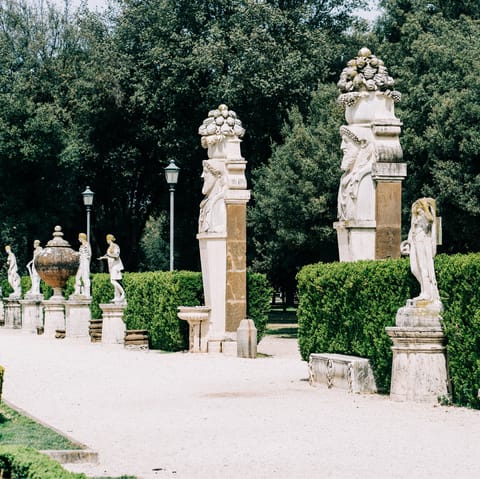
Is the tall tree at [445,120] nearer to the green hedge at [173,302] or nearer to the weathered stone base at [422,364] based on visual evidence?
the green hedge at [173,302]

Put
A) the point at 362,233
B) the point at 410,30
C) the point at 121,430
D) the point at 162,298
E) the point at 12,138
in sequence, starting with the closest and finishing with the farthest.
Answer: the point at 121,430 < the point at 362,233 < the point at 162,298 < the point at 410,30 < the point at 12,138

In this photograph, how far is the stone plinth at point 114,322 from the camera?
28.4 m

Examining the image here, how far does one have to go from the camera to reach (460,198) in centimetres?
2852

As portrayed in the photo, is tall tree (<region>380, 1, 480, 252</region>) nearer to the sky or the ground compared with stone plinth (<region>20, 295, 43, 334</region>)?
nearer to the sky

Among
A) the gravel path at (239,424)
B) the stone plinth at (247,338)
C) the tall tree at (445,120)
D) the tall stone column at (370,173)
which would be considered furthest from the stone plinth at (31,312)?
the tall stone column at (370,173)

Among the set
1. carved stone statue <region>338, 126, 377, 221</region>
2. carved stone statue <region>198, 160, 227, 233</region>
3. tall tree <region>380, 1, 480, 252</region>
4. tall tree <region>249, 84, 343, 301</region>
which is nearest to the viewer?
carved stone statue <region>338, 126, 377, 221</region>

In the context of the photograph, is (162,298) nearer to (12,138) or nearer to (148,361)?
(148,361)

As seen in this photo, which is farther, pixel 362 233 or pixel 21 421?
pixel 362 233

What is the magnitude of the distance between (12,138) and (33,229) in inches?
171

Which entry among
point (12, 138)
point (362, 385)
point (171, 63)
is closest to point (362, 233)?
point (362, 385)

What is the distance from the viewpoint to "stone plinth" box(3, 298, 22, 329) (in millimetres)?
39750

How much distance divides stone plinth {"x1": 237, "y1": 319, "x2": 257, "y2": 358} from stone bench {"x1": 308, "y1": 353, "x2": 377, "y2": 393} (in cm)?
599

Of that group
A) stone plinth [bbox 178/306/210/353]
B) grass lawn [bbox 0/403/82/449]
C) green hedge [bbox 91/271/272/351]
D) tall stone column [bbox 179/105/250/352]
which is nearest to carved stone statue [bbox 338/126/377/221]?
tall stone column [bbox 179/105/250/352]

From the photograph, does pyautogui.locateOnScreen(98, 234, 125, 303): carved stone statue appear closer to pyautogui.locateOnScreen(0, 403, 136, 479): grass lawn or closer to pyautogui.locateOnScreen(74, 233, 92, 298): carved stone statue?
pyautogui.locateOnScreen(74, 233, 92, 298): carved stone statue
